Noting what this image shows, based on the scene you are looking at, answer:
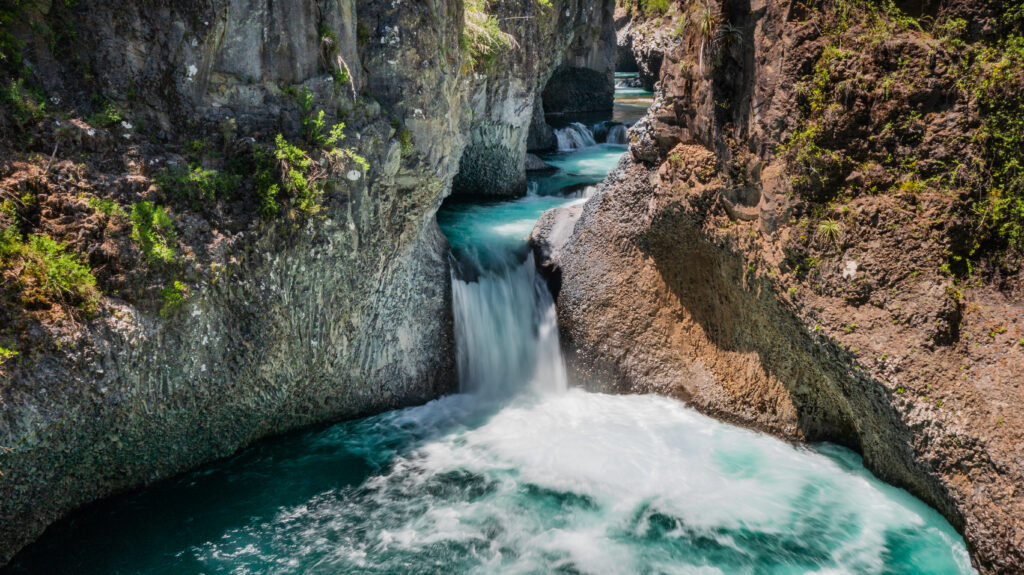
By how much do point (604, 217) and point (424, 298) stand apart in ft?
9.20

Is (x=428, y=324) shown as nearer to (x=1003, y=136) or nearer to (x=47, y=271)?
(x=47, y=271)

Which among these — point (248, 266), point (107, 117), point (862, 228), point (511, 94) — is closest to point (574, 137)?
point (511, 94)

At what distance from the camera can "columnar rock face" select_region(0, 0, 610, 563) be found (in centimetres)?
543

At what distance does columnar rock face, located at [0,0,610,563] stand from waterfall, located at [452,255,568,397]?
0.89 metres

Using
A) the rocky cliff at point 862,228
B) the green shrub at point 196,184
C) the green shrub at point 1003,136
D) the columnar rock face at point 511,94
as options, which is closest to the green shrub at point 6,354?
the green shrub at point 196,184

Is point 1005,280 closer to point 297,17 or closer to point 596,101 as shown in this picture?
point 297,17

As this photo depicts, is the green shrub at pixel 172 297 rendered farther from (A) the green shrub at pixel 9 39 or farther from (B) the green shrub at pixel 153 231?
(A) the green shrub at pixel 9 39

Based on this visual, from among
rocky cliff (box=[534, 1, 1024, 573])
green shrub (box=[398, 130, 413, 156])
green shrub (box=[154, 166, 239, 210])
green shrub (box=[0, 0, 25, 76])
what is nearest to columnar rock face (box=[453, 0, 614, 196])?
green shrub (box=[398, 130, 413, 156])

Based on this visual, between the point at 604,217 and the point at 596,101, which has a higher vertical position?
the point at 596,101

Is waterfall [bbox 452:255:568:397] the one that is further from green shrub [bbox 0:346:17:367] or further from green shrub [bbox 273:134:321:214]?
green shrub [bbox 0:346:17:367]

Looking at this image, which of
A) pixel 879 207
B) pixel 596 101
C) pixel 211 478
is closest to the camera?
pixel 879 207

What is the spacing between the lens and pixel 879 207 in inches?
217

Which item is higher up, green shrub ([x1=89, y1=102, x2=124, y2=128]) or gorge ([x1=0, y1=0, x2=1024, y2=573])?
green shrub ([x1=89, y1=102, x2=124, y2=128])

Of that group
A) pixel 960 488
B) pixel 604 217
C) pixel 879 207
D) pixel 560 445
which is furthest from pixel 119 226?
pixel 960 488
